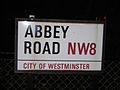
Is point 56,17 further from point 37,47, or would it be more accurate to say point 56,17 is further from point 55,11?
point 37,47

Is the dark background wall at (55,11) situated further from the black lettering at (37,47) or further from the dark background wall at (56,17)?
the black lettering at (37,47)

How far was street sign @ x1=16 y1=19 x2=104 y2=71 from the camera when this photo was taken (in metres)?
2.02

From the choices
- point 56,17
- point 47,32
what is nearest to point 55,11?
point 56,17

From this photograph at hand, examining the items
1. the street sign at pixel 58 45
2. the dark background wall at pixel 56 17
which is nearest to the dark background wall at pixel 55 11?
the dark background wall at pixel 56 17

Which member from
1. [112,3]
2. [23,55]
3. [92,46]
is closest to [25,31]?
[23,55]

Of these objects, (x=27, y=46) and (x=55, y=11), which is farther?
(x=55, y=11)

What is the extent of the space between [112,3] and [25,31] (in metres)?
1.30

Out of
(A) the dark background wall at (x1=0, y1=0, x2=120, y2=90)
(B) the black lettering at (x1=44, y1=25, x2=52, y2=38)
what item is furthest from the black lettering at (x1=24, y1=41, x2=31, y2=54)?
(A) the dark background wall at (x1=0, y1=0, x2=120, y2=90)

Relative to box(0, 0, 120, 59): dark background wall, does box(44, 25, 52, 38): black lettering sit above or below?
below

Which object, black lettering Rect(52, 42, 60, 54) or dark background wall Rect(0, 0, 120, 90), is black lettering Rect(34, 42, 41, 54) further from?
dark background wall Rect(0, 0, 120, 90)

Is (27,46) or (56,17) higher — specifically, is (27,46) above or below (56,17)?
below

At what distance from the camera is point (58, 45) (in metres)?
2.06

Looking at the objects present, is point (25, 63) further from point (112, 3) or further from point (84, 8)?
point (112, 3)

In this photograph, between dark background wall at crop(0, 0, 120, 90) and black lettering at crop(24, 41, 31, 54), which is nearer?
black lettering at crop(24, 41, 31, 54)
